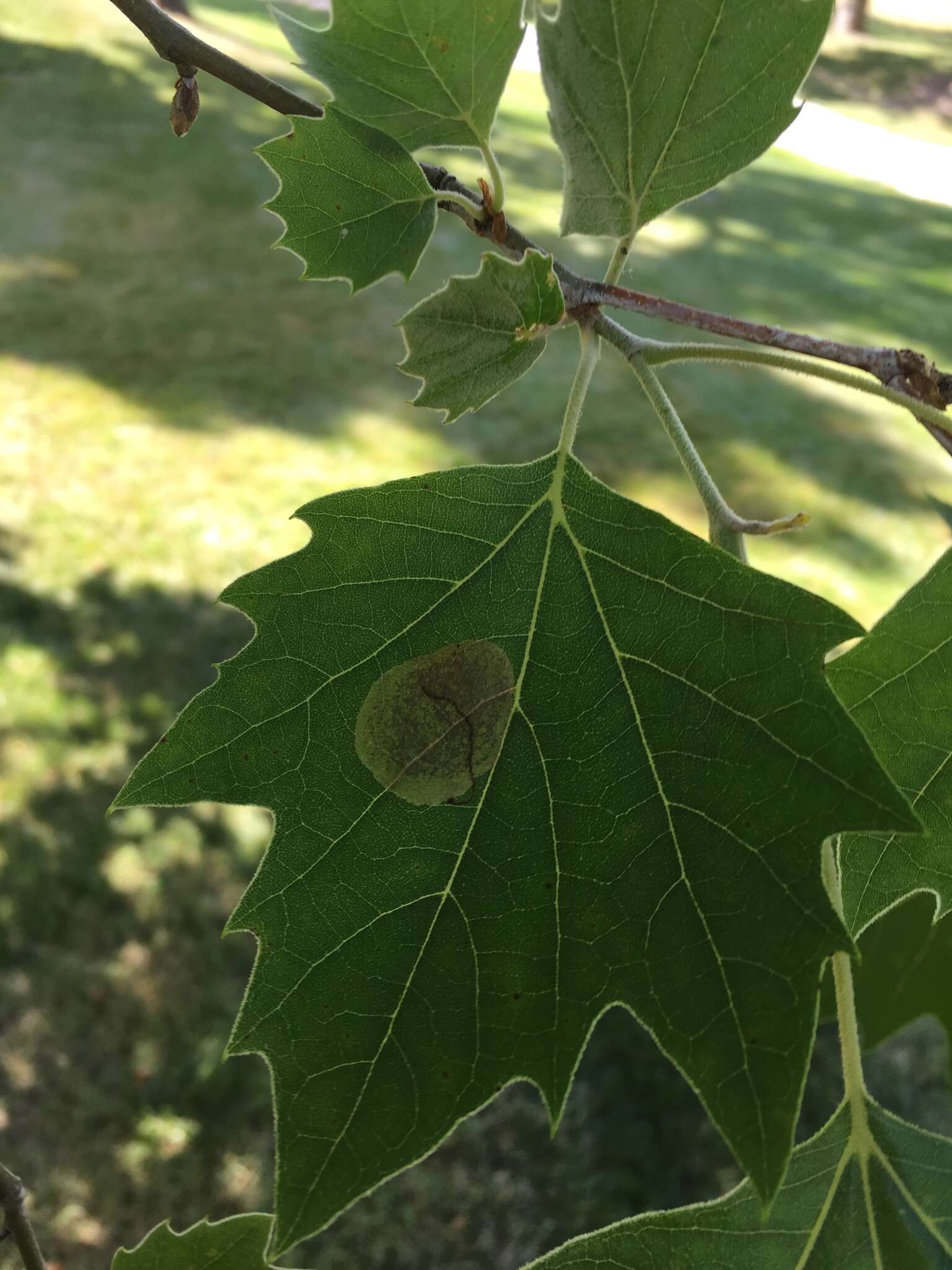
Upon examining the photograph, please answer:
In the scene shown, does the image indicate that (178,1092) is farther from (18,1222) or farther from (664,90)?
(664,90)

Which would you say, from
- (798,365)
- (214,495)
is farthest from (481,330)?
(214,495)

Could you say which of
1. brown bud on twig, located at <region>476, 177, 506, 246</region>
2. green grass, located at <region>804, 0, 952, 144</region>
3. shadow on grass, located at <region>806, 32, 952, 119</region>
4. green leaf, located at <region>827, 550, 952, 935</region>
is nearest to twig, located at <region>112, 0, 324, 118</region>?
brown bud on twig, located at <region>476, 177, 506, 246</region>

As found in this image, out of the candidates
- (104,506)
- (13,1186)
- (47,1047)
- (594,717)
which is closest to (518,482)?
(594,717)

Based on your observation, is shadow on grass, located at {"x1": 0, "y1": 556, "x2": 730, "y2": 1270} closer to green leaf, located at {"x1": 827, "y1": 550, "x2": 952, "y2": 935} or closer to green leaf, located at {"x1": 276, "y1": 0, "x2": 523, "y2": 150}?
green leaf, located at {"x1": 827, "y1": 550, "x2": 952, "y2": 935}

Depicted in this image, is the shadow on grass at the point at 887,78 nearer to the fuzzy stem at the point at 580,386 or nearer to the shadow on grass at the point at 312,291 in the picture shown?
the shadow on grass at the point at 312,291

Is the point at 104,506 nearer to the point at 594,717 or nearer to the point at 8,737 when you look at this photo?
the point at 8,737

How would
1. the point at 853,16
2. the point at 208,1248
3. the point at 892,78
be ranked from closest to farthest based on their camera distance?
the point at 208,1248
the point at 892,78
the point at 853,16
